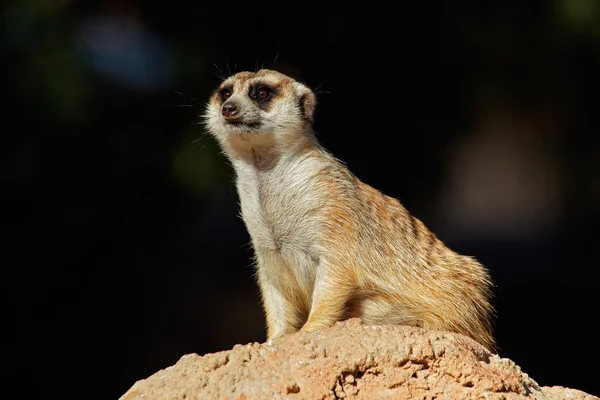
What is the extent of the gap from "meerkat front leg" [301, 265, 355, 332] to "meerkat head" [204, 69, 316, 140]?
2.30 ft

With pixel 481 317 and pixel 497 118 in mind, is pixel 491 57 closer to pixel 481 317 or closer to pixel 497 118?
pixel 497 118

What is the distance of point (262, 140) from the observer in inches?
152

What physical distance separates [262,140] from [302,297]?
66cm

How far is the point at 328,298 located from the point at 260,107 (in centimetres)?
94

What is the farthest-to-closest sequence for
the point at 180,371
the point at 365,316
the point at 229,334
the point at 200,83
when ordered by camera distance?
the point at 229,334
the point at 200,83
the point at 365,316
the point at 180,371

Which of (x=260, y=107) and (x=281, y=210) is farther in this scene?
(x=260, y=107)

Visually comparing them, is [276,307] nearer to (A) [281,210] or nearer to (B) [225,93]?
(A) [281,210]

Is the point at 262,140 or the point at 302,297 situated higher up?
the point at 262,140

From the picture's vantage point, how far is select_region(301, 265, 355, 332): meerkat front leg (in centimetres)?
341

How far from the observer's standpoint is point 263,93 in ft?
13.2

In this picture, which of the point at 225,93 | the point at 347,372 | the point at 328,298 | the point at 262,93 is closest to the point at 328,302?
the point at 328,298

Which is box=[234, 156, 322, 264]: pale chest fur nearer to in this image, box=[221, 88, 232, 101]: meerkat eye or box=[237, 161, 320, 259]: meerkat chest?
box=[237, 161, 320, 259]: meerkat chest

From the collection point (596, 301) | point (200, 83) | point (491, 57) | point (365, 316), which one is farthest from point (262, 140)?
point (596, 301)

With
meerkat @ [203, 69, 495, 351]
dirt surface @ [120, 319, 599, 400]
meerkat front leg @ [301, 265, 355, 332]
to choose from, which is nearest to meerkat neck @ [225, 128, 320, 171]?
meerkat @ [203, 69, 495, 351]
